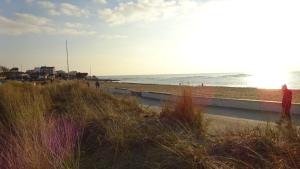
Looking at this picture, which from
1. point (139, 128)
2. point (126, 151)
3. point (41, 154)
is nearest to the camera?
point (41, 154)

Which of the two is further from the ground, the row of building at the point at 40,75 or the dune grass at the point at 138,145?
the dune grass at the point at 138,145

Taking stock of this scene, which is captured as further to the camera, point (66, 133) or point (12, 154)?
point (66, 133)

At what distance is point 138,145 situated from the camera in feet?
25.8

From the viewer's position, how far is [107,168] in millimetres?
6949

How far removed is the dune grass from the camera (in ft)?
19.7

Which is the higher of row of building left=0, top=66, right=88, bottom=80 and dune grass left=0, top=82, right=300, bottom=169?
dune grass left=0, top=82, right=300, bottom=169

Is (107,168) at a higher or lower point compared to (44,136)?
lower

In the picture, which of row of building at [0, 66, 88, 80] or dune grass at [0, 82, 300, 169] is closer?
dune grass at [0, 82, 300, 169]

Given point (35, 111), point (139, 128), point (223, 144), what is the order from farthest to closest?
point (35, 111) < point (139, 128) < point (223, 144)

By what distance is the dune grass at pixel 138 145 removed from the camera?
6.00 metres

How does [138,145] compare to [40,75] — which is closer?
[138,145]

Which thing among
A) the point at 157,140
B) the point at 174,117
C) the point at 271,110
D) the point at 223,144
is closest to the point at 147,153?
the point at 157,140

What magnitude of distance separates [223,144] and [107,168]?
5.97 ft

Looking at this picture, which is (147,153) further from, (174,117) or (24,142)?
(174,117)
